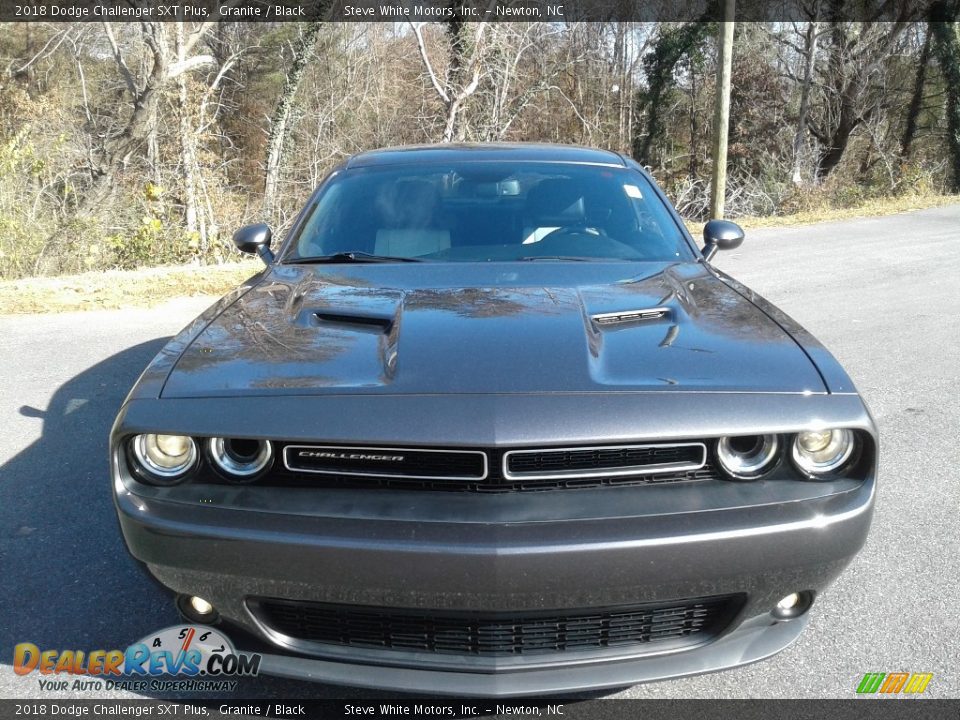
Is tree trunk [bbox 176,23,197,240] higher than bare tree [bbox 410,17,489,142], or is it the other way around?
bare tree [bbox 410,17,489,142]

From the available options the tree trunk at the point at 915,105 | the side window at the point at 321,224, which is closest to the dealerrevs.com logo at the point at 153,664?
the side window at the point at 321,224

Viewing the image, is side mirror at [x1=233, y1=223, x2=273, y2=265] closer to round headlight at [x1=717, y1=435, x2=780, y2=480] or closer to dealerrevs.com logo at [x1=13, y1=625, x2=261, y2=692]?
dealerrevs.com logo at [x1=13, y1=625, x2=261, y2=692]

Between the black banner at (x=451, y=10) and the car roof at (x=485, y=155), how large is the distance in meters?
10.9

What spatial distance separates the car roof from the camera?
145 inches

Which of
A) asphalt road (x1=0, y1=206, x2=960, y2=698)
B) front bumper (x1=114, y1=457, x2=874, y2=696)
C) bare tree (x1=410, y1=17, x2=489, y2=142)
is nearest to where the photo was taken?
front bumper (x1=114, y1=457, x2=874, y2=696)

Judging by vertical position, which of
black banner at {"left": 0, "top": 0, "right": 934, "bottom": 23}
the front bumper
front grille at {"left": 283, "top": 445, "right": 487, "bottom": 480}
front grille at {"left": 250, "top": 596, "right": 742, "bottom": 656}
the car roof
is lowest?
front grille at {"left": 250, "top": 596, "right": 742, "bottom": 656}

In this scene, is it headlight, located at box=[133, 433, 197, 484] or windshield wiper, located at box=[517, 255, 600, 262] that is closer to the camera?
headlight, located at box=[133, 433, 197, 484]

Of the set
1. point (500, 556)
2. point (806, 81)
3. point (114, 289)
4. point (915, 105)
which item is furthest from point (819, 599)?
point (915, 105)

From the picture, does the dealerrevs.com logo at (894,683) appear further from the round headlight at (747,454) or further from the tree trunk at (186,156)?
the tree trunk at (186,156)

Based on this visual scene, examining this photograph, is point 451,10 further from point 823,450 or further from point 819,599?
point 823,450

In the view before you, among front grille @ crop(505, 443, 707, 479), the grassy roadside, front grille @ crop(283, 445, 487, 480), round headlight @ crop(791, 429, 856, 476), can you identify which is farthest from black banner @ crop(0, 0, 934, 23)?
front grille @ crop(283, 445, 487, 480)

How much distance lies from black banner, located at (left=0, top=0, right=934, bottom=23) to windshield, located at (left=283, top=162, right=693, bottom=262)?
37.2 ft

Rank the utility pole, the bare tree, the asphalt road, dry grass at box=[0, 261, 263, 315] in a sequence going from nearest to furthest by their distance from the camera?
1. the asphalt road
2. dry grass at box=[0, 261, 263, 315]
3. the utility pole
4. the bare tree

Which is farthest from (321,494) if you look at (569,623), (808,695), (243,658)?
(808,695)
